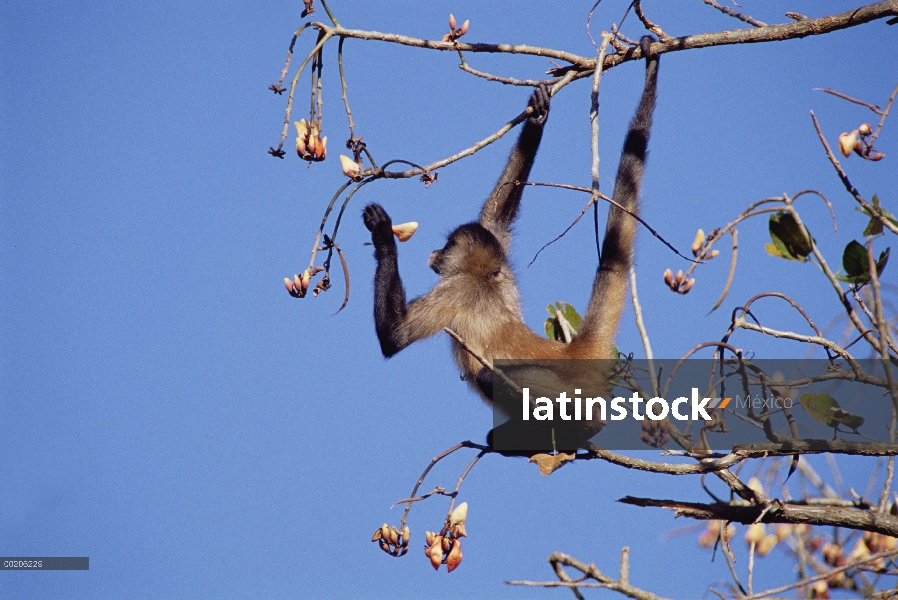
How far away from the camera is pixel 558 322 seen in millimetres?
4828

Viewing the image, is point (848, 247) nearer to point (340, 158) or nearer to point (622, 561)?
point (622, 561)

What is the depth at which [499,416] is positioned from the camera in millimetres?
5113

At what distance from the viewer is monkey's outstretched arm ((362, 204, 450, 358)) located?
5.14 m

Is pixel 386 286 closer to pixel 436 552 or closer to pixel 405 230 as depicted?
pixel 405 230

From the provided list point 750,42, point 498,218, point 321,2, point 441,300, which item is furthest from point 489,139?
point 498,218

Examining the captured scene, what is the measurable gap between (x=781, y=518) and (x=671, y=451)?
1.92ft

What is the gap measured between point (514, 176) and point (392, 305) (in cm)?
134

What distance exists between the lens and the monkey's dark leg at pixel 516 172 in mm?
4839

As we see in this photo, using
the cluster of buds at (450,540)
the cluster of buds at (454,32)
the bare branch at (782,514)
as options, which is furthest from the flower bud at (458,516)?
the cluster of buds at (454,32)

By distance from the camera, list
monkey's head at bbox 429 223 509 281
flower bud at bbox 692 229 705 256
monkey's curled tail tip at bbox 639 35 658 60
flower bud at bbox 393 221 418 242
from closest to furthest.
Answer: flower bud at bbox 692 229 705 256
monkey's curled tail tip at bbox 639 35 658 60
flower bud at bbox 393 221 418 242
monkey's head at bbox 429 223 509 281

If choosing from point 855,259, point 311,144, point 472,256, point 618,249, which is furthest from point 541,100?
point 855,259

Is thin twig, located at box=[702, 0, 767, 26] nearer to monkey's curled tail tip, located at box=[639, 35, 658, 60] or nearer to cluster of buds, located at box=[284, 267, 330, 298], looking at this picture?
monkey's curled tail tip, located at box=[639, 35, 658, 60]

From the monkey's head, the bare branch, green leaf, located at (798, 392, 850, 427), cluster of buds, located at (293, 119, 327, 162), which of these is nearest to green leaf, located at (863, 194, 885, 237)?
green leaf, located at (798, 392, 850, 427)

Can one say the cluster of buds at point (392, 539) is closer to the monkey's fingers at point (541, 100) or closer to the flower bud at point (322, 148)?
the flower bud at point (322, 148)
